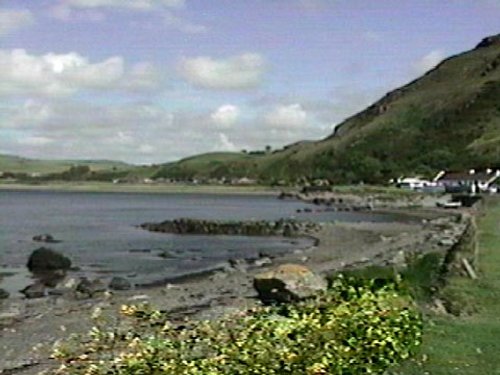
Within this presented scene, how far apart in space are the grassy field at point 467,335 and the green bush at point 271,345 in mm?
511

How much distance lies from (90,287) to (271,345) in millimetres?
29892

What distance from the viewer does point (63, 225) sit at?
99.8m

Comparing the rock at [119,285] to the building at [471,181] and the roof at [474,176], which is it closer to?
the building at [471,181]

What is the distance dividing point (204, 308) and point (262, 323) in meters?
19.8

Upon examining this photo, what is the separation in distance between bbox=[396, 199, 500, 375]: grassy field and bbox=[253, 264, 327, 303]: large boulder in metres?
4.13

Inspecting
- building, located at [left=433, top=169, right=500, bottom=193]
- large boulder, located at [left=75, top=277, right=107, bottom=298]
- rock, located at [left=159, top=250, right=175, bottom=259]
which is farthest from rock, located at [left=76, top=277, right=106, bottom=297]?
building, located at [left=433, top=169, right=500, bottom=193]

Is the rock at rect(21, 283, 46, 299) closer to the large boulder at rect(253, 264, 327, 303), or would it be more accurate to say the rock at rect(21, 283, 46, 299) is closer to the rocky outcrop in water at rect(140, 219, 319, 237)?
the large boulder at rect(253, 264, 327, 303)

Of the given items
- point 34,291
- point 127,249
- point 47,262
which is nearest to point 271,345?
point 34,291

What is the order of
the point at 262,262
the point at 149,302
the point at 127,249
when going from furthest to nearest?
the point at 127,249, the point at 262,262, the point at 149,302

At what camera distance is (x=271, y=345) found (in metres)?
10.5

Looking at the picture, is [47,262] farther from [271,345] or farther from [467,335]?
[271,345]

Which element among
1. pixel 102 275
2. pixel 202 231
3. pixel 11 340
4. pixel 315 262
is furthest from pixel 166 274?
pixel 202 231

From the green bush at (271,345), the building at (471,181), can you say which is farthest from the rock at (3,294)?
the building at (471,181)

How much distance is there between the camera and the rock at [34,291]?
3822 centimetres
